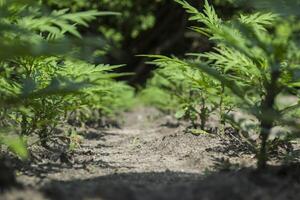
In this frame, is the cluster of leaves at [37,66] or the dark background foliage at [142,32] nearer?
the cluster of leaves at [37,66]

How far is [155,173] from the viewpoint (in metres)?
3.09

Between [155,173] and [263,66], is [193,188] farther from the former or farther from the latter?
[263,66]

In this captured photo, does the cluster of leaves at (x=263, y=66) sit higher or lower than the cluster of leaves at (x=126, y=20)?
lower

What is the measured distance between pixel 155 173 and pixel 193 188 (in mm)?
678

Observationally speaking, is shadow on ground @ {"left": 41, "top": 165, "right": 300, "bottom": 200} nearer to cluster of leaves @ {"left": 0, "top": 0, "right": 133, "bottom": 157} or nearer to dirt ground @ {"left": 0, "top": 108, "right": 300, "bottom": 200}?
dirt ground @ {"left": 0, "top": 108, "right": 300, "bottom": 200}

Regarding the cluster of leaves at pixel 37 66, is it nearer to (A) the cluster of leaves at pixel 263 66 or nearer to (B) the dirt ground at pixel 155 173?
(B) the dirt ground at pixel 155 173

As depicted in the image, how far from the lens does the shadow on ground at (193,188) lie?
232cm

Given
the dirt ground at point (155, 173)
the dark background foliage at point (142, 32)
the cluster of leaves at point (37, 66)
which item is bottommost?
the dirt ground at point (155, 173)

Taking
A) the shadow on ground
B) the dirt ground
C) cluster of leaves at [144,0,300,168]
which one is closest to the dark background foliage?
the dirt ground

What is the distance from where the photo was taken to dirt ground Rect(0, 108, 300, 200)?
2.35 metres

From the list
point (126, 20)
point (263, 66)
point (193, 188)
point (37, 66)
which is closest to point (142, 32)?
point (126, 20)

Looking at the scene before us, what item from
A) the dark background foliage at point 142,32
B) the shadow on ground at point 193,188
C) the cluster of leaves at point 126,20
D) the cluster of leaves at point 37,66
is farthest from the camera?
the dark background foliage at point 142,32

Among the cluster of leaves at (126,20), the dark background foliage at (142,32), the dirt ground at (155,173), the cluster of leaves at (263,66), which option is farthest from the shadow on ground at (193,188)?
the cluster of leaves at (126,20)

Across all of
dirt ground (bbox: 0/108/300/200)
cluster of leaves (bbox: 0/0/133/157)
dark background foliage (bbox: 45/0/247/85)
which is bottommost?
dirt ground (bbox: 0/108/300/200)
